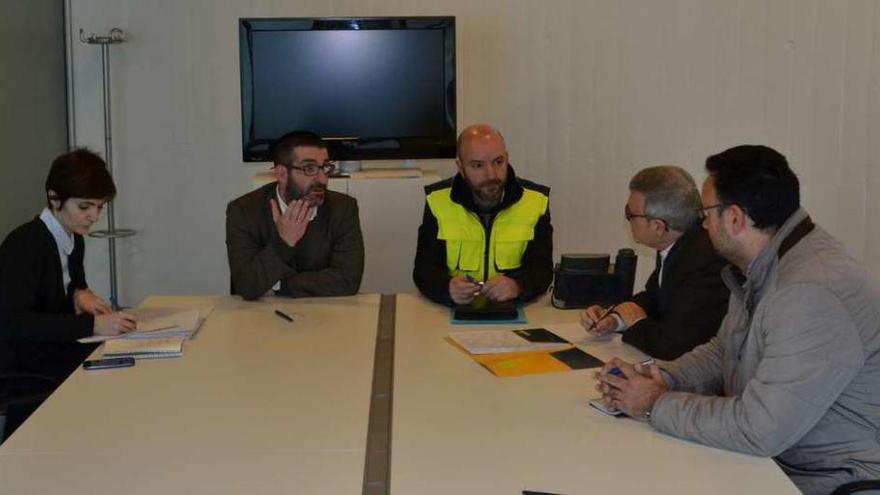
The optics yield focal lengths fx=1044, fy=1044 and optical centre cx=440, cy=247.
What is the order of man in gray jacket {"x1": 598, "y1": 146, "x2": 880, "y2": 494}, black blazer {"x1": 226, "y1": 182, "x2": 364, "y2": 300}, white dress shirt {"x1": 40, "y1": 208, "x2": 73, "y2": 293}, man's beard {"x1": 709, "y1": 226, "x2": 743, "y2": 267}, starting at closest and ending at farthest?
man in gray jacket {"x1": 598, "y1": 146, "x2": 880, "y2": 494} < man's beard {"x1": 709, "y1": 226, "x2": 743, "y2": 267} < white dress shirt {"x1": 40, "y1": 208, "x2": 73, "y2": 293} < black blazer {"x1": 226, "y1": 182, "x2": 364, "y2": 300}

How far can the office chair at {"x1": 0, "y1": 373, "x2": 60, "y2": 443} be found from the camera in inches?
122

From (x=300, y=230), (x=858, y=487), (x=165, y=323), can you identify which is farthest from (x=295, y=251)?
(x=858, y=487)

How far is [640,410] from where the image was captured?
2.40 metres

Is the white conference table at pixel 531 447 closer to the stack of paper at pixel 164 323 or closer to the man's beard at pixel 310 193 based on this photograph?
the stack of paper at pixel 164 323

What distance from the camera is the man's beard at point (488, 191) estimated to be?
4027 millimetres

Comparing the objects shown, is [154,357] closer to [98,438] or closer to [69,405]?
[69,405]

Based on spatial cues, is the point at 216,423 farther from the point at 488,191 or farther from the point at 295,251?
the point at 488,191

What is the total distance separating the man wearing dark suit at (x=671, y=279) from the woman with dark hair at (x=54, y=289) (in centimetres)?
155

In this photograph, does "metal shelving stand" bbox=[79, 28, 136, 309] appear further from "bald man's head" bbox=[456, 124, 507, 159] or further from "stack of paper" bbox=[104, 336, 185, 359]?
"stack of paper" bbox=[104, 336, 185, 359]

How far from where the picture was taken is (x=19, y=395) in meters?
3.27

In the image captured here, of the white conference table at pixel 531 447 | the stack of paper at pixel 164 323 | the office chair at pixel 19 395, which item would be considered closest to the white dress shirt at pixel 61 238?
the stack of paper at pixel 164 323

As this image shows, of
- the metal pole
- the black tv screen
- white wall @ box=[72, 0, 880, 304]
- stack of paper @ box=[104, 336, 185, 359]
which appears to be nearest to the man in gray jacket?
stack of paper @ box=[104, 336, 185, 359]

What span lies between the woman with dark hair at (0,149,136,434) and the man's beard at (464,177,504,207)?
1.35m

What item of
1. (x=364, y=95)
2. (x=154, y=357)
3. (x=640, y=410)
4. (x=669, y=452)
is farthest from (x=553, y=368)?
(x=364, y=95)
